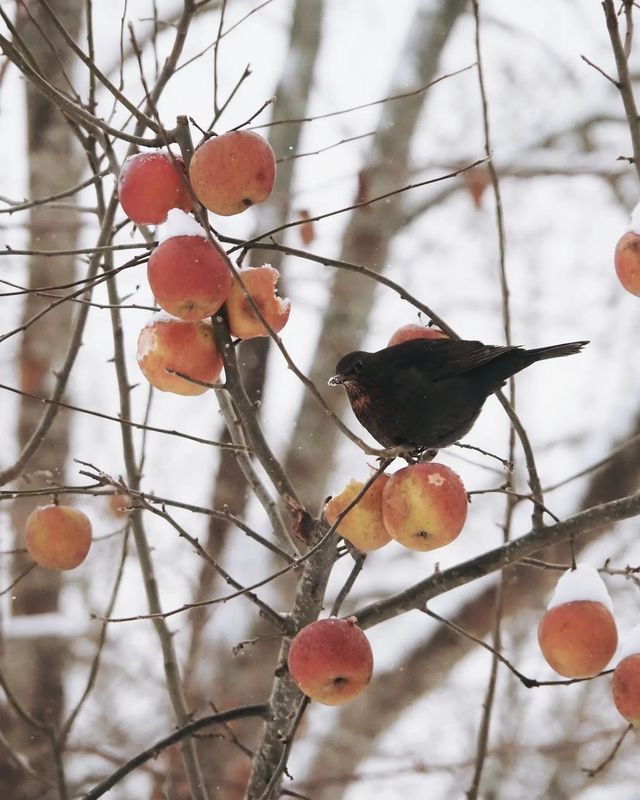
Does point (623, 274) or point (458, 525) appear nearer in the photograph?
point (458, 525)

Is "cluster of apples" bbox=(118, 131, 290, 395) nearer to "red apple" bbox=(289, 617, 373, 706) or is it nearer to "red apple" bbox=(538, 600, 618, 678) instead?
"red apple" bbox=(289, 617, 373, 706)

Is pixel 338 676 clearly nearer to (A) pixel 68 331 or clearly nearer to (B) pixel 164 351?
(B) pixel 164 351

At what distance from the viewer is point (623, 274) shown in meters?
1.34

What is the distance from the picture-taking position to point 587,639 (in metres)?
1.25

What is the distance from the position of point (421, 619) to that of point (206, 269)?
3.34 metres

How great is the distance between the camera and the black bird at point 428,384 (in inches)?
60.0

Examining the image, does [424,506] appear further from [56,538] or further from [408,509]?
[56,538]

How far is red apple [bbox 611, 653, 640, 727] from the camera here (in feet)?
3.88

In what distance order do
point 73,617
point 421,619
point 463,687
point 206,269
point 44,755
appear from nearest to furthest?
point 206,269 → point 44,755 → point 73,617 → point 421,619 → point 463,687

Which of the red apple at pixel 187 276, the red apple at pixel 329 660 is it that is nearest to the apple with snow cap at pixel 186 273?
the red apple at pixel 187 276

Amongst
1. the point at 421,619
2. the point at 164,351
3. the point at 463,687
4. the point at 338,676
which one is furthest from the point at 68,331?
the point at 463,687

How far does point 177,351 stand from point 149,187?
0.75ft

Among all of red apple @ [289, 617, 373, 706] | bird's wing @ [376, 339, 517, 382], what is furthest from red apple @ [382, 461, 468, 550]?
bird's wing @ [376, 339, 517, 382]

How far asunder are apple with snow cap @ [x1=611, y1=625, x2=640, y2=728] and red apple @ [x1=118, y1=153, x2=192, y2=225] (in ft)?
2.92
